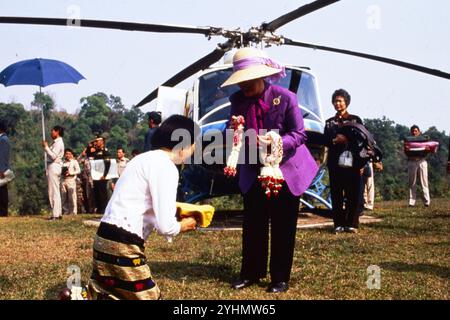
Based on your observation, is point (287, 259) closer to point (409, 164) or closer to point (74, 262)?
point (74, 262)

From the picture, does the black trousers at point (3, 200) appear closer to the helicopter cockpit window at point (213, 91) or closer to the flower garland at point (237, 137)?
the helicopter cockpit window at point (213, 91)

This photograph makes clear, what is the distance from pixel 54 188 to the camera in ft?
35.9

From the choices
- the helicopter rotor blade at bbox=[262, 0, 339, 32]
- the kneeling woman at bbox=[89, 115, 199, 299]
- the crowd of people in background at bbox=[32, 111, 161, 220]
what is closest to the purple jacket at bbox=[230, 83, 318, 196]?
the kneeling woman at bbox=[89, 115, 199, 299]

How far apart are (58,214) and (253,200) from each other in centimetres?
727

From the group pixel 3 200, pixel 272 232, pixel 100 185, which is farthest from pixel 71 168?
pixel 272 232

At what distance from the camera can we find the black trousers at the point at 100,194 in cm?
1353

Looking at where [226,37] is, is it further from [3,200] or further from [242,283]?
[3,200]

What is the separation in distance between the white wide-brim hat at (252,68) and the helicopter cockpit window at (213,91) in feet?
14.5

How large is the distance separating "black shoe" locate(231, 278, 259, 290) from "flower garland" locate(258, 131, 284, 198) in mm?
835

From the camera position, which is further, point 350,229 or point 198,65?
point 198,65

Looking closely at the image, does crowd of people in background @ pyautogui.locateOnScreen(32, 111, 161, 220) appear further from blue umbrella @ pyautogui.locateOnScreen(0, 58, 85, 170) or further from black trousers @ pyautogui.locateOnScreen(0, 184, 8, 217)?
blue umbrella @ pyautogui.locateOnScreen(0, 58, 85, 170)

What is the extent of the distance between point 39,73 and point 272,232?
8128 mm

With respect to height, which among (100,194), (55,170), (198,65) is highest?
(198,65)

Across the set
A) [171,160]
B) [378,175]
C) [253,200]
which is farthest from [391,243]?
[378,175]
